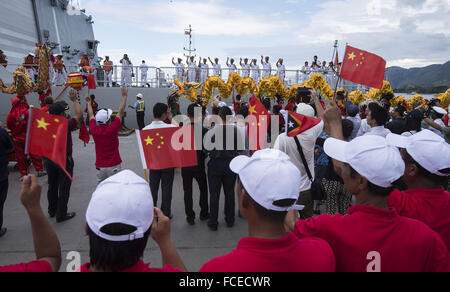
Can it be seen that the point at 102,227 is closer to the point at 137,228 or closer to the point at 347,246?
the point at 137,228

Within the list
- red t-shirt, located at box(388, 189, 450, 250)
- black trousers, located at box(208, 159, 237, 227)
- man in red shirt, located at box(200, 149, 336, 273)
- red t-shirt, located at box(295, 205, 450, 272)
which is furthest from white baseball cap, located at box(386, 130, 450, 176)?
black trousers, located at box(208, 159, 237, 227)

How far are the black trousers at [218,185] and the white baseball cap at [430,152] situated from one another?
2774 mm

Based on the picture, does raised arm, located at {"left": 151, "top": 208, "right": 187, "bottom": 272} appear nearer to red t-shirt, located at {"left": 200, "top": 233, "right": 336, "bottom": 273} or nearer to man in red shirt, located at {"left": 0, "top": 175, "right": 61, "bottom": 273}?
red t-shirt, located at {"left": 200, "top": 233, "right": 336, "bottom": 273}

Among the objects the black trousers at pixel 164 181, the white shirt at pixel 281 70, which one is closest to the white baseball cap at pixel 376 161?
the black trousers at pixel 164 181

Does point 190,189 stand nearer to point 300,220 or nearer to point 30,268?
point 300,220

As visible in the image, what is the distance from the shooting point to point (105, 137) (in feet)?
14.3

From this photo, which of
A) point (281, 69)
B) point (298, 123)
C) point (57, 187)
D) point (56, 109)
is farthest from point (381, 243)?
point (281, 69)

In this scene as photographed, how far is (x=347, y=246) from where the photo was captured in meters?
1.38

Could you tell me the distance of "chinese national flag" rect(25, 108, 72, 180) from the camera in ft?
8.59

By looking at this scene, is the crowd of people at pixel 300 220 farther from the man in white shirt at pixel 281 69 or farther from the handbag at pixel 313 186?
the man in white shirt at pixel 281 69

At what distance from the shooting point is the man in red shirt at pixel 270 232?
1171 mm

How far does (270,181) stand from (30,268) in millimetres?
1118

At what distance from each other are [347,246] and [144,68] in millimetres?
17416

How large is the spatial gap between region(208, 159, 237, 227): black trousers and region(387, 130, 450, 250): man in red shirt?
276 centimetres
